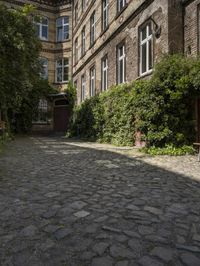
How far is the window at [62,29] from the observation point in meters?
28.1

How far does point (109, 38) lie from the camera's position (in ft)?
54.1

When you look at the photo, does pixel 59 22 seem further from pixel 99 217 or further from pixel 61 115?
pixel 99 217

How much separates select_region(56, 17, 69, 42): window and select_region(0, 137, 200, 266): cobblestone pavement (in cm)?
2387

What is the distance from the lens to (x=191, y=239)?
2.96 metres

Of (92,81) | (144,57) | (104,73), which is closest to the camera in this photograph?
(144,57)

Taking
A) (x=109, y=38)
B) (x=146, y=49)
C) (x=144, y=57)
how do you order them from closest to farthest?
(x=146, y=49) < (x=144, y=57) < (x=109, y=38)

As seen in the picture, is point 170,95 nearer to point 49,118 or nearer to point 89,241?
point 89,241

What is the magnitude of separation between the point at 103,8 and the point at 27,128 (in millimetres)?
11509

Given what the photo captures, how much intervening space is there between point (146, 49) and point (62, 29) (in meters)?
17.9

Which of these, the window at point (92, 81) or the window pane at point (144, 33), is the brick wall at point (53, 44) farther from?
the window pane at point (144, 33)

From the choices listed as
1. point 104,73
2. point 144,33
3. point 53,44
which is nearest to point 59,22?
point 53,44

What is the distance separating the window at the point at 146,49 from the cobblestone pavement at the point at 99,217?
6745mm

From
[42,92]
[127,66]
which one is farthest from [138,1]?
[42,92]

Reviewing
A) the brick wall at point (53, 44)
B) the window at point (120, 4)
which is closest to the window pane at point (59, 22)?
the brick wall at point (53, 44)
